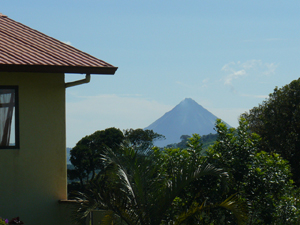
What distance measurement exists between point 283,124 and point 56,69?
18022mm

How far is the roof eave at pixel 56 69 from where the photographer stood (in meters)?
7.44

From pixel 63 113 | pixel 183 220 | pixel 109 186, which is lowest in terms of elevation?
pixel 183 220

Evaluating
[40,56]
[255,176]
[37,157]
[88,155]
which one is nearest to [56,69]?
[40,56]

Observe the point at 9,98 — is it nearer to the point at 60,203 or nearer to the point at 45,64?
the point at 45,64

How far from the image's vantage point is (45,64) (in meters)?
7.59

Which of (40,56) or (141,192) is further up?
(40,56)

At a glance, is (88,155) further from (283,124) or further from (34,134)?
(34,134)

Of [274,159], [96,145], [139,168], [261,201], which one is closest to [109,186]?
[139,168]

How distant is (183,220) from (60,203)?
8.99ft

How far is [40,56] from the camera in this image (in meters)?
8.08

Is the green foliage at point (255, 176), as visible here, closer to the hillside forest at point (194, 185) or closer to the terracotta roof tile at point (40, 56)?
the hillside forest at point (194, 185)

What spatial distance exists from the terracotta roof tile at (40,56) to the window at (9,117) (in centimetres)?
55

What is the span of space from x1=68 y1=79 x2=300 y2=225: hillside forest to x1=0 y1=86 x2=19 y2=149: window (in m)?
1.66

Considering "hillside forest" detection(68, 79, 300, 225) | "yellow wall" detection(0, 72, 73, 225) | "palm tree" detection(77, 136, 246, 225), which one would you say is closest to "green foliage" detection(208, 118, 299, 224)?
"hillside forest" detection(68, 79, 300, 225)
